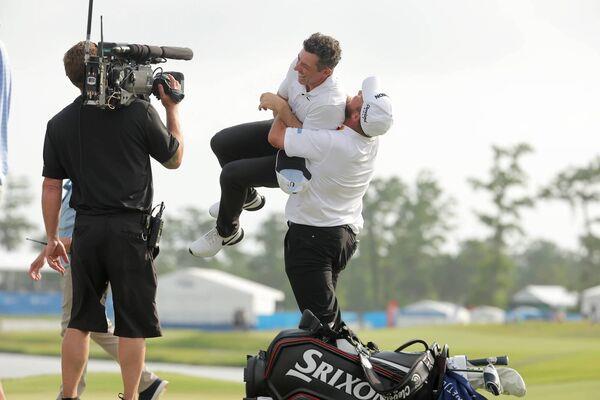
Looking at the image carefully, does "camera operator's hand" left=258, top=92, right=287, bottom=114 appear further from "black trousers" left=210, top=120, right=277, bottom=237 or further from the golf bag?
the golf bag

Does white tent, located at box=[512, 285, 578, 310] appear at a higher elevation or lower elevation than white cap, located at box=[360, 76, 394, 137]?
lower

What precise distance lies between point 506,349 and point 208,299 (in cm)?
4669

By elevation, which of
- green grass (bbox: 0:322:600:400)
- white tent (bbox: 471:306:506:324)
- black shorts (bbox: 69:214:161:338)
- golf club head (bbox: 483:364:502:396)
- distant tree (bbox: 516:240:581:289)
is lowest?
distant tree (bbox: 516:240:581:289)

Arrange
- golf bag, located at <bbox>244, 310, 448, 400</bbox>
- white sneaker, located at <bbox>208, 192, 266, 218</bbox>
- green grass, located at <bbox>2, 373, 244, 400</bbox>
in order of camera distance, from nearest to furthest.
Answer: golf bag, located at <bbox>244, 310, 448, 400</bbox> → white sneaker, located at <bbox>208, 192, 266, 218</bbox> → green grass, located at <bbox>2, 373, 244, 400</bbox>

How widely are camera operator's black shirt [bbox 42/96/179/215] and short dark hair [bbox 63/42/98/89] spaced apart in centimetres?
12

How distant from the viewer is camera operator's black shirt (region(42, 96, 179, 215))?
16.4ft

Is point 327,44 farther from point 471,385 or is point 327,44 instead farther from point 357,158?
point 471,385

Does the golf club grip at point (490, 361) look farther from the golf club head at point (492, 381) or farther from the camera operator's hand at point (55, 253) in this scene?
the camera operator's hand at point (55, 253)

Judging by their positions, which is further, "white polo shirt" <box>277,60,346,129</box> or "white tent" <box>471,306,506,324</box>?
"white tent" <box>471,306,506,324</box>

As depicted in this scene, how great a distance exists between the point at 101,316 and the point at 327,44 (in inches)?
67.0

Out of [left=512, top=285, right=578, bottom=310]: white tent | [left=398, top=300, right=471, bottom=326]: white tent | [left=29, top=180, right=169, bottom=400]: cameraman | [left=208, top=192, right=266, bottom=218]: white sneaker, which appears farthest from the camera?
[left=512, top=285, right=578, bottom=310]: white tent

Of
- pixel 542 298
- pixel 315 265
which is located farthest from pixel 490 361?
pixel 542 298

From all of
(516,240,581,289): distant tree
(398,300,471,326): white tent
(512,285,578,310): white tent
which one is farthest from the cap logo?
(516,240,581,289): distant tree

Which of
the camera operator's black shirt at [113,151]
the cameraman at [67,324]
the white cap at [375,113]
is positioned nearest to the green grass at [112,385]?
the cameraman at [67,324]
